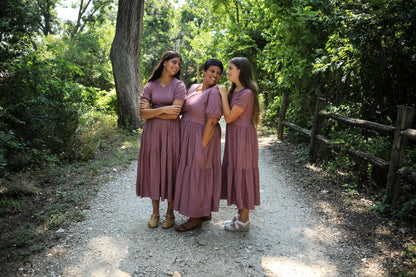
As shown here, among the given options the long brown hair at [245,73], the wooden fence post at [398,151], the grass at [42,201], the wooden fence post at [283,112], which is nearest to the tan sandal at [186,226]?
the grass at [42,201]

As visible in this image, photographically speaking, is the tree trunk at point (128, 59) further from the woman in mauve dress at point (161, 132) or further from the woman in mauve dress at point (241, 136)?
the woman in mauve dress at point (241, 136)

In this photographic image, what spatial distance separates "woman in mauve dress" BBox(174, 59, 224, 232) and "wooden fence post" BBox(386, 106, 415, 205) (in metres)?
2.33

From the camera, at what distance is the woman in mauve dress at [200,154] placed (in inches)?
124

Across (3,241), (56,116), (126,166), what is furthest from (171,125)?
(56,116)

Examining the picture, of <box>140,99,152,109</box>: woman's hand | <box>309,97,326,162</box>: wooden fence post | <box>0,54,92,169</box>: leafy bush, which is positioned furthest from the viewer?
<box>309,97,326,162</box>: wooden fence post

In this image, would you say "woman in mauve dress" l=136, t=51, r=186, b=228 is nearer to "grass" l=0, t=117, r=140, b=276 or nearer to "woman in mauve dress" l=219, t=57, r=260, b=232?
"woman in mauve dress" l=219, t=57, r=260, b=232

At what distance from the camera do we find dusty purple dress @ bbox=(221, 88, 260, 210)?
10.7 ft

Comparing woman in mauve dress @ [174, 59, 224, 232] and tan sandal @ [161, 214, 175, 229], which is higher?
woman in mauve dress @ [174, 59, 224, 232]

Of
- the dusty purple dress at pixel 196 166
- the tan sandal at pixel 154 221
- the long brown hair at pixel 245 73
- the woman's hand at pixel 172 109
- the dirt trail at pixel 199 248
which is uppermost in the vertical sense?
the long brown hair at pixel 245 73

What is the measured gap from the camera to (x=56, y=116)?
18.8 ft

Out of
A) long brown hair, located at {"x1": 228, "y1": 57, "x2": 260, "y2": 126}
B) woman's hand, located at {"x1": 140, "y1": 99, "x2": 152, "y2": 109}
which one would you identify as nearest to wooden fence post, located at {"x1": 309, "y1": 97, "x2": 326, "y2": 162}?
long brown hair, located at {"x1": 228, "y1": 57, "x2": 260, "y2": 126}

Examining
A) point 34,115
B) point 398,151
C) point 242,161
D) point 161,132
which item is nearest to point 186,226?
point 242,161

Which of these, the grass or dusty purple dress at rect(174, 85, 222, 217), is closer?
the grass

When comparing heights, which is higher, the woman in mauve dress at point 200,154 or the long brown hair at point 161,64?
the long brown hair at point 161,64
